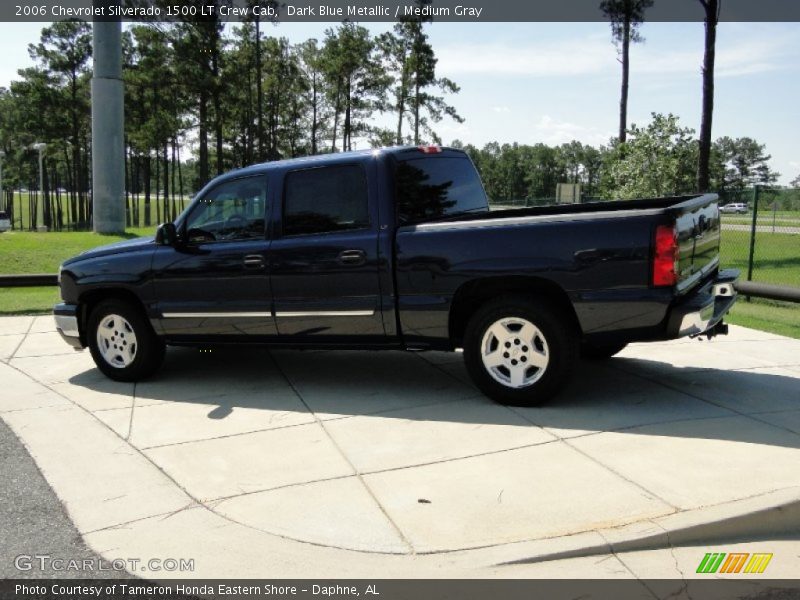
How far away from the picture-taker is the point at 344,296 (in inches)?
241

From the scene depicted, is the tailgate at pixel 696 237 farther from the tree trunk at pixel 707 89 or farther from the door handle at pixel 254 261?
the tree trunk at pixel 707 89

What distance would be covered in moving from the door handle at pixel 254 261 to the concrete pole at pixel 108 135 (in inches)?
638

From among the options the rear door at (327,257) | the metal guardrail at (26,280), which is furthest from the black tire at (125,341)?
the metal guardrail at (26,280)

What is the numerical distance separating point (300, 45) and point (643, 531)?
51177 mm

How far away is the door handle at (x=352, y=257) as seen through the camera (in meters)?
6.02

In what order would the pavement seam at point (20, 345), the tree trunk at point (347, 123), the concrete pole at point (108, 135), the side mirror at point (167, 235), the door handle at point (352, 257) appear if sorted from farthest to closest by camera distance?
1. the tree trunk at point (347, 123)
2. the concrete pole at point (108, 135)
3. the pavement seam at point (20, 345)
4. the side mirror at point (167, 235)
5. the door handle at point (352, 257)

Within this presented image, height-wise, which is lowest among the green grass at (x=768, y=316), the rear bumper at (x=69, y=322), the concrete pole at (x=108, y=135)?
the green grass at (x=768, y=316)

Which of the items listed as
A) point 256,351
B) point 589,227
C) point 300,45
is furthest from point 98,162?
point 300,45

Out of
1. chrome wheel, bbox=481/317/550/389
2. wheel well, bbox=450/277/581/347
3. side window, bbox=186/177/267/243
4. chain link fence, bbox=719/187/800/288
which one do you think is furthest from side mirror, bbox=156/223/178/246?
chain link fence, bbox=719/187/800/288

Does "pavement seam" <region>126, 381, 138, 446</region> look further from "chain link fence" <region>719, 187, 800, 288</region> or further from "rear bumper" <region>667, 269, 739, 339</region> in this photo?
"chain link fence" <region>719, 187, 800, 288</region>

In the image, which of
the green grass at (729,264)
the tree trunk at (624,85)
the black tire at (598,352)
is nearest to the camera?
the black tire at (598,352)

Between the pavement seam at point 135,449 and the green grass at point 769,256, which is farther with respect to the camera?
the green grass at point 769,256

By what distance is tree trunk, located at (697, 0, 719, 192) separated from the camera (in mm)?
18031

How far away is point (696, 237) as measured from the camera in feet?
18.3
